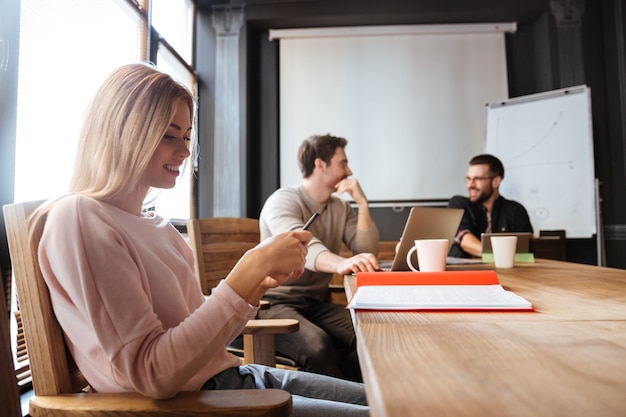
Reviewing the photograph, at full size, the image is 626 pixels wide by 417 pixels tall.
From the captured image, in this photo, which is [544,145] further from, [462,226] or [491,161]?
[462,226]

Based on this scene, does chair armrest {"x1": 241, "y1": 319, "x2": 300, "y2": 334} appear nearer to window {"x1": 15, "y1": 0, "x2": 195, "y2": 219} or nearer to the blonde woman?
the blonde woman

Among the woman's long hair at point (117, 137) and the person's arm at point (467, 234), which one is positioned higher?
the woman's long hair at point (117, 137)

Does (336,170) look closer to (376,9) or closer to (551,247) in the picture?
(551,247)

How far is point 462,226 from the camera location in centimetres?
254

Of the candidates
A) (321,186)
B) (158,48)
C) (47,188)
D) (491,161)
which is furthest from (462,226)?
(158,48)

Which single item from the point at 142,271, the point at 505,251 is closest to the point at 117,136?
the point at 142,271

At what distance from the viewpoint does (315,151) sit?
7.24 feet

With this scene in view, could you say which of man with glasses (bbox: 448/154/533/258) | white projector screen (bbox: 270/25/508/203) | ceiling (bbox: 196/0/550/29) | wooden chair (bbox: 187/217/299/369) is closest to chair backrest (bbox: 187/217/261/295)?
wooden chair (bbox: 187/217/299/369)

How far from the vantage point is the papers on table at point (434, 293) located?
2.34 ft

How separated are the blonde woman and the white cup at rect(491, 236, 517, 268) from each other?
81 centimetres

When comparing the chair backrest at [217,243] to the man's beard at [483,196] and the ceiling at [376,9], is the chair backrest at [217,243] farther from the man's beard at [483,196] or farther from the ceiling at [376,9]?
the ceiling at [376,9]

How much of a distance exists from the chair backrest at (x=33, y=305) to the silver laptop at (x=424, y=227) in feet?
2.90

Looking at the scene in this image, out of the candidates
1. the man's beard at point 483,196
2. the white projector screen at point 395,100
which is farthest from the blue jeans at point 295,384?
the white projector screen at point 395,100

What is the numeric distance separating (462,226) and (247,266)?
2045mm
